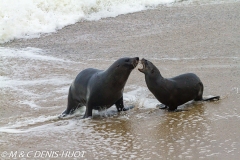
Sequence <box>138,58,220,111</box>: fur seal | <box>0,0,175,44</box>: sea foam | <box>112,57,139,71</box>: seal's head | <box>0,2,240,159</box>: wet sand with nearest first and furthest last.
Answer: <box>0,2,240,159</box>: wet sand, <box>112,57,139,71</box>: seal's head, <box>138,58,220,111</box>: fur seal, <box>0,0,175,44</box>: sea foam

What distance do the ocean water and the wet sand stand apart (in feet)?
2.15

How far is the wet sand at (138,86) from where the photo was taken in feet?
15.1

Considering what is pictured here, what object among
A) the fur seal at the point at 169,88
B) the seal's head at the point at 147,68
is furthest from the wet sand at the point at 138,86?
the seal's head at the point at 147,68

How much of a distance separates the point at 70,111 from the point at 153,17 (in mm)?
7460

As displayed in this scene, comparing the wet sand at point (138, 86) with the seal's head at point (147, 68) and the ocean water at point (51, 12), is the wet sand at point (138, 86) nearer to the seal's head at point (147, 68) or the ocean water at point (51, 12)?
the seal's head at point (147, 68)

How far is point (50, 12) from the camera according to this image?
14.9m

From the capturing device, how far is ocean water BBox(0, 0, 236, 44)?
1295cm

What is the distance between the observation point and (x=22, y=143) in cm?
485

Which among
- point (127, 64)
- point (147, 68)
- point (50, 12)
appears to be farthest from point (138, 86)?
point (50, 12)

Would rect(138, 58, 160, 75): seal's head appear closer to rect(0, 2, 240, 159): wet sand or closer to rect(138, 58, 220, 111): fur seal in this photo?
rect(138, 58, 220, 111): fur seal

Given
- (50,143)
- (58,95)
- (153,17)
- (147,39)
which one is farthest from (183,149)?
(153,17)

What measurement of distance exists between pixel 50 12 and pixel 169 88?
31.2 ft

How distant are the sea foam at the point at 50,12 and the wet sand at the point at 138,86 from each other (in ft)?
2.17

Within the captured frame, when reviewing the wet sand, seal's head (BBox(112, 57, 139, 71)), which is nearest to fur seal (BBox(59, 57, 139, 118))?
seal's head (BBox(112, 57, 139, 71))
